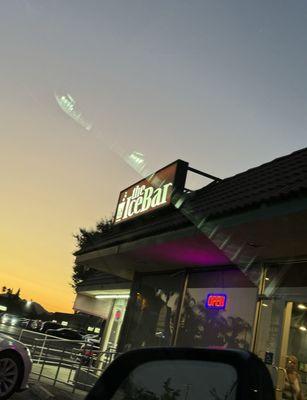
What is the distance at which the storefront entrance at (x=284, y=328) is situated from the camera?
8945mm

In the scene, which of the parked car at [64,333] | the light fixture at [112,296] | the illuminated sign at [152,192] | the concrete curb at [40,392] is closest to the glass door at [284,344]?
the illuminated sign at [152,192]

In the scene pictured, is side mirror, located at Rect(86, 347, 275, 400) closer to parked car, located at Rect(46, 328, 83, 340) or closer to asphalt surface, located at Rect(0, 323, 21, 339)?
asphalt surface, located at Rect(0, 323, 21, 339)

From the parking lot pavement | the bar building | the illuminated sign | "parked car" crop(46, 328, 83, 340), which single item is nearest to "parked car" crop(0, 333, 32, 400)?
the parking lot pavement

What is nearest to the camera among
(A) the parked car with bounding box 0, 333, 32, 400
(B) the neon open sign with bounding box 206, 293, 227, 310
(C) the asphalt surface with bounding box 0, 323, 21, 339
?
(A) the parked car with bounding box 0, 333, 32, 400

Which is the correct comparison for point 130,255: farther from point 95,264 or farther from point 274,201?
point 274,201

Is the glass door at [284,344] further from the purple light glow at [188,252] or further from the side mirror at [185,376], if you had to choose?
the side mirror at [185,376]

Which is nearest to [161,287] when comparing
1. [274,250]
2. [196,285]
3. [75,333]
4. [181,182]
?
[196,285]

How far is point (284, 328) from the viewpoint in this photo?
30.0ft

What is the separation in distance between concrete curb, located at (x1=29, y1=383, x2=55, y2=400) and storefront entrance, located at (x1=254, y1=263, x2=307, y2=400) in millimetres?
4447

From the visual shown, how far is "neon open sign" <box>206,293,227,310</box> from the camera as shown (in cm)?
1132

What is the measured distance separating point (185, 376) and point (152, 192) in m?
11.8

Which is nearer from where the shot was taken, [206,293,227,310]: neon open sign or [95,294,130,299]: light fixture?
[206,293,227,310]: neon open sign

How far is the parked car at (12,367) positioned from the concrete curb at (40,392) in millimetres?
813

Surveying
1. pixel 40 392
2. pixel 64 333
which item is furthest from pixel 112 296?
pixel 64 333
